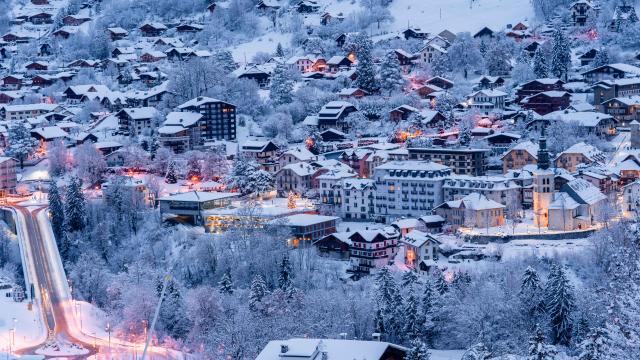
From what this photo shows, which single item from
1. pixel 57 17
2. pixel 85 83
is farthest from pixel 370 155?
pixel 57 17

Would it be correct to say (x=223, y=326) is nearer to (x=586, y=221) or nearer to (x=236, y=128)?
(x=586, y=221)

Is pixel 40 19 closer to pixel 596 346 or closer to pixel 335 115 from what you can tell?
pixel 335 115

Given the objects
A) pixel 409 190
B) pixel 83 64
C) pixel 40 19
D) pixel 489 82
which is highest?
pixel 40 19

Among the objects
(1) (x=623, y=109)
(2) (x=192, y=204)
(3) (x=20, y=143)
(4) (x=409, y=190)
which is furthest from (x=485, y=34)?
(2) (x=192, y=204)

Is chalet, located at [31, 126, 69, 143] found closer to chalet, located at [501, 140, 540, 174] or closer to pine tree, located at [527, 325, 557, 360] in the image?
chalet, located at [501, 140, 540, 174]

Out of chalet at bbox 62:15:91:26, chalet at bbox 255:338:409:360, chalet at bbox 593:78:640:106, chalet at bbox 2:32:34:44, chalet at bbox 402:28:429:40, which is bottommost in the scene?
chalet at bbox 255:338:409:360

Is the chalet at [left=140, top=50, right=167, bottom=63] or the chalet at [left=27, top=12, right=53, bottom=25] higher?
the chalet at [left=27, top=12, right=53, bottom=25]

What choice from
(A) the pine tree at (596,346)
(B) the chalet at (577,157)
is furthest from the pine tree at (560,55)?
(A) the pine tree at (596,346)

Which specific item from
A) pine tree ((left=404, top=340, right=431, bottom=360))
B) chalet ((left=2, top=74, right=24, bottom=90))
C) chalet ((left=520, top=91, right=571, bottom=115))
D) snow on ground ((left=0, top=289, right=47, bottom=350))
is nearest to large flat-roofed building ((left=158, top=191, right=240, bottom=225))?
snow on ground ((left=0, top=289, right=47, bottom=350))
